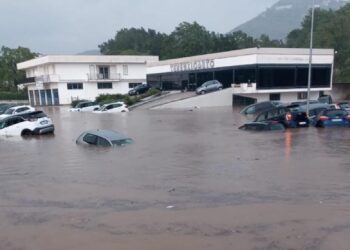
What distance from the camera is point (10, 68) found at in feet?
266

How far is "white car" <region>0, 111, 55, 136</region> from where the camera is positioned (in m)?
27.3

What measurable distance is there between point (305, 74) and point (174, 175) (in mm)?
41387

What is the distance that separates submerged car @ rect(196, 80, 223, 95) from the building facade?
1.49m

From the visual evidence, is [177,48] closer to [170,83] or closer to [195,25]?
[195,25]

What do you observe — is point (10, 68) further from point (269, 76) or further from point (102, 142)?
point (102, 142)

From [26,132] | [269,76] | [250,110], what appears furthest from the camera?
[269,76]

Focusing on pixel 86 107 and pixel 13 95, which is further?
pixel 13 95

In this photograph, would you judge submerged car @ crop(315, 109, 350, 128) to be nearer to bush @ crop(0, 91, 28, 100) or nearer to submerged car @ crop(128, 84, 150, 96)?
submerged car @ crop(128, 84, 150, 96)

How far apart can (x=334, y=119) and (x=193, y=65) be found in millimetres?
32889

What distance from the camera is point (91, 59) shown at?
64000 millimetres

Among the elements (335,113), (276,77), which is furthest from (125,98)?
(335,113)

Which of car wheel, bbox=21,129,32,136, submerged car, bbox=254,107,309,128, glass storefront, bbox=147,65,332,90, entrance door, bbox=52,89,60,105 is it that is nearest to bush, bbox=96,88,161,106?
glass storefront, bbox=147,65,332,90

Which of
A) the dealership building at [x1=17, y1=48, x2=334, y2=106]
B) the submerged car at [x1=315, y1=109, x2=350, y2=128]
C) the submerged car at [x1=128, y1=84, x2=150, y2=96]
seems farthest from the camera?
the submerged car at [x1=128, y1=84, x2=150, y2=96]

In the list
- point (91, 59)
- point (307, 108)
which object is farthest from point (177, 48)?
point (307, 108)
